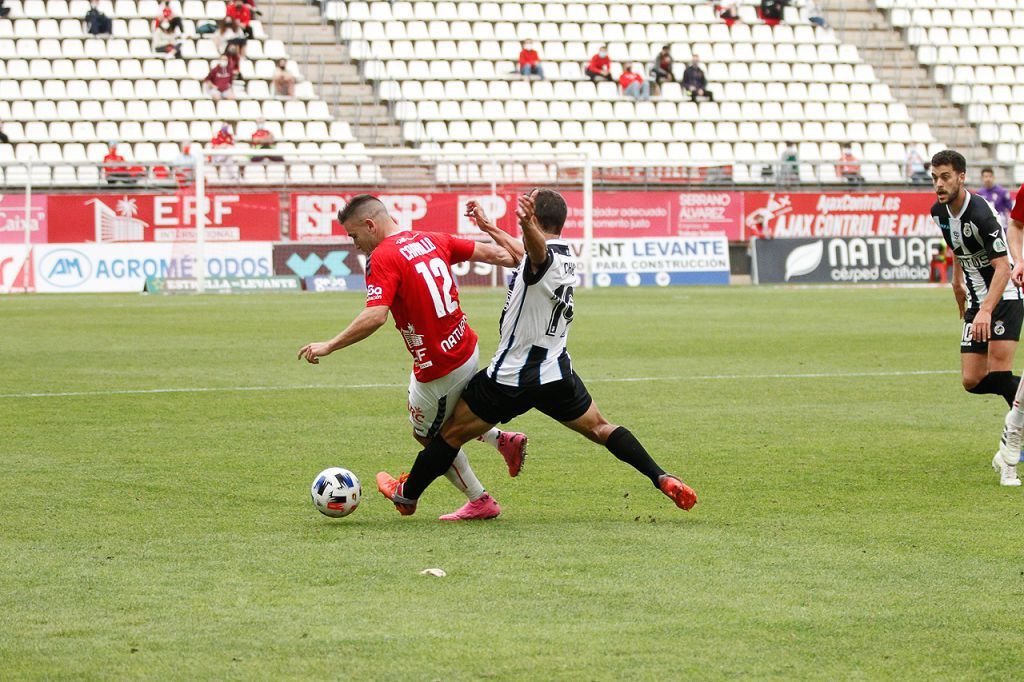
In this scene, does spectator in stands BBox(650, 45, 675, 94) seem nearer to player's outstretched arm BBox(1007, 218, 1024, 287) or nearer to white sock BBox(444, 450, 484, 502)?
player's outstretched arm BBox(1007, 218, 1024, 287)

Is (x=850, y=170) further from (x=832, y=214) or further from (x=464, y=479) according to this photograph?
(x=464, y=479)

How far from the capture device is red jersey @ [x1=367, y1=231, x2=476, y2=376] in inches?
272

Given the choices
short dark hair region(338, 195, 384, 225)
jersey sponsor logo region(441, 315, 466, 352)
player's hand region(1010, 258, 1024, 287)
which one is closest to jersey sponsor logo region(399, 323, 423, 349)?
jersey sponsor logo region(441, 315, 466, 352)

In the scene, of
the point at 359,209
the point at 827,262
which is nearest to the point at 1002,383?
the point at 359,209

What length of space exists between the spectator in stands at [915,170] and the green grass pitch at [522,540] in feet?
71.0

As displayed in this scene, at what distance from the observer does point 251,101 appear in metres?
35.1

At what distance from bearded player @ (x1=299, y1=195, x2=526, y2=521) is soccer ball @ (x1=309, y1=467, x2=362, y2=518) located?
17.5 inches

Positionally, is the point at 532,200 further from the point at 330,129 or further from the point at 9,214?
the point at 330,129

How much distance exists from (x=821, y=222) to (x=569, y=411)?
26943mm

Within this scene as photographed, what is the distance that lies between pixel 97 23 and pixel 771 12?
1804 cm

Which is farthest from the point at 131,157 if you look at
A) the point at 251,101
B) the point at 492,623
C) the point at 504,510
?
the point at 492,623

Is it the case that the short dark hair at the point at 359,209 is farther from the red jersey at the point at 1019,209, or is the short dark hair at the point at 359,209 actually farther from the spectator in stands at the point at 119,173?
the spectator in stands at the point at 119,173

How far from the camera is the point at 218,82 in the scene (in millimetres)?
34812

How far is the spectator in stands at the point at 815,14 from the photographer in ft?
137
